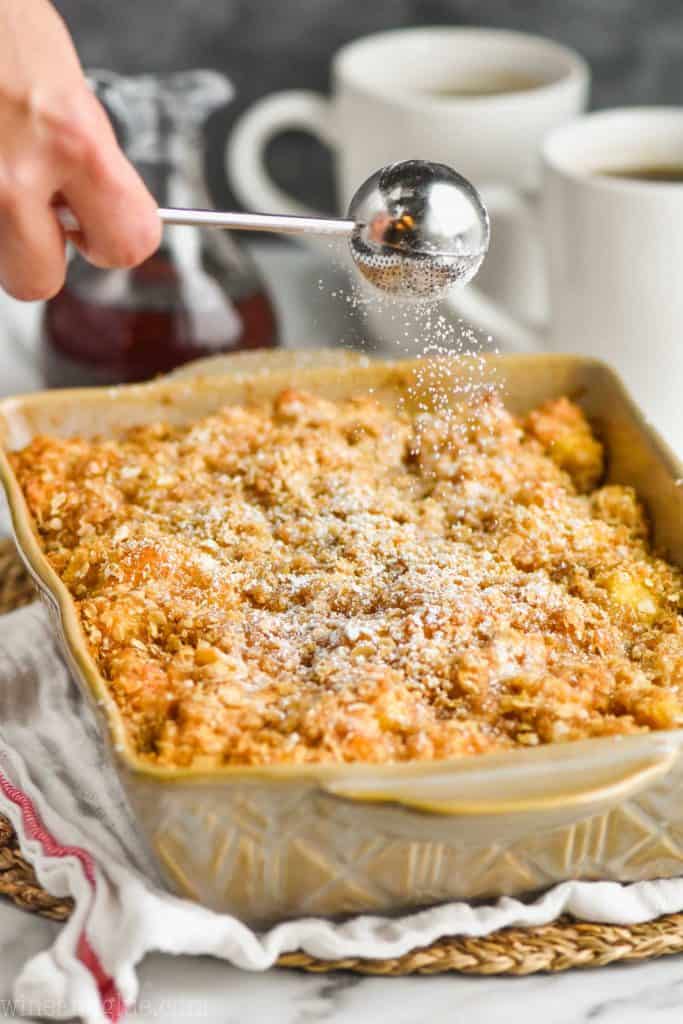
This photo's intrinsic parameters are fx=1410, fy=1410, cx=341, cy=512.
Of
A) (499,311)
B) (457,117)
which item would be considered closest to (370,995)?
(499,311)

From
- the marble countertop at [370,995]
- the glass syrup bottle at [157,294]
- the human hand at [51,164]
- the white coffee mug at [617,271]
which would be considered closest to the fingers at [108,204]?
the human hand at [51,164]

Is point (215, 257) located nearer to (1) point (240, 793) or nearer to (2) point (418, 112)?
(2) point (418, 112)

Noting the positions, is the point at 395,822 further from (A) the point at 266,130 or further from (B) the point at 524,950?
(A) the point at 266,130

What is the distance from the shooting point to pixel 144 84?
1605 millimetres

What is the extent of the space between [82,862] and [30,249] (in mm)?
437

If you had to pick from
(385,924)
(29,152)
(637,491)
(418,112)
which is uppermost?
(29,152)

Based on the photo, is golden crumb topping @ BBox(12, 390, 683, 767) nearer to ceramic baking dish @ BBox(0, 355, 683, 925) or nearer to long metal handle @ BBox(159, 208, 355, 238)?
ceramic baking dish @ BBox(0, 355, 683, 925)

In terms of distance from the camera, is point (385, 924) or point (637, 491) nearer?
point (385, 924)

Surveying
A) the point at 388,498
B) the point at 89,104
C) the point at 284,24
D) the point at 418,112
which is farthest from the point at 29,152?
the point at 284,24

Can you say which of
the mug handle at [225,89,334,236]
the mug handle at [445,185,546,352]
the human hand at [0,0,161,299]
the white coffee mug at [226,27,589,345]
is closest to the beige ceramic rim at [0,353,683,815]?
the human hand at [0,0,161,299]

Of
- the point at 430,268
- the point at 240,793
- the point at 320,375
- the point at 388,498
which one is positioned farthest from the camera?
the point at 320,375

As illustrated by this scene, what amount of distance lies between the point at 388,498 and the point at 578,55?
4.33 ft

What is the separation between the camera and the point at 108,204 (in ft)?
3.31

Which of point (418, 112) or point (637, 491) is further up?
point (418, 112)
